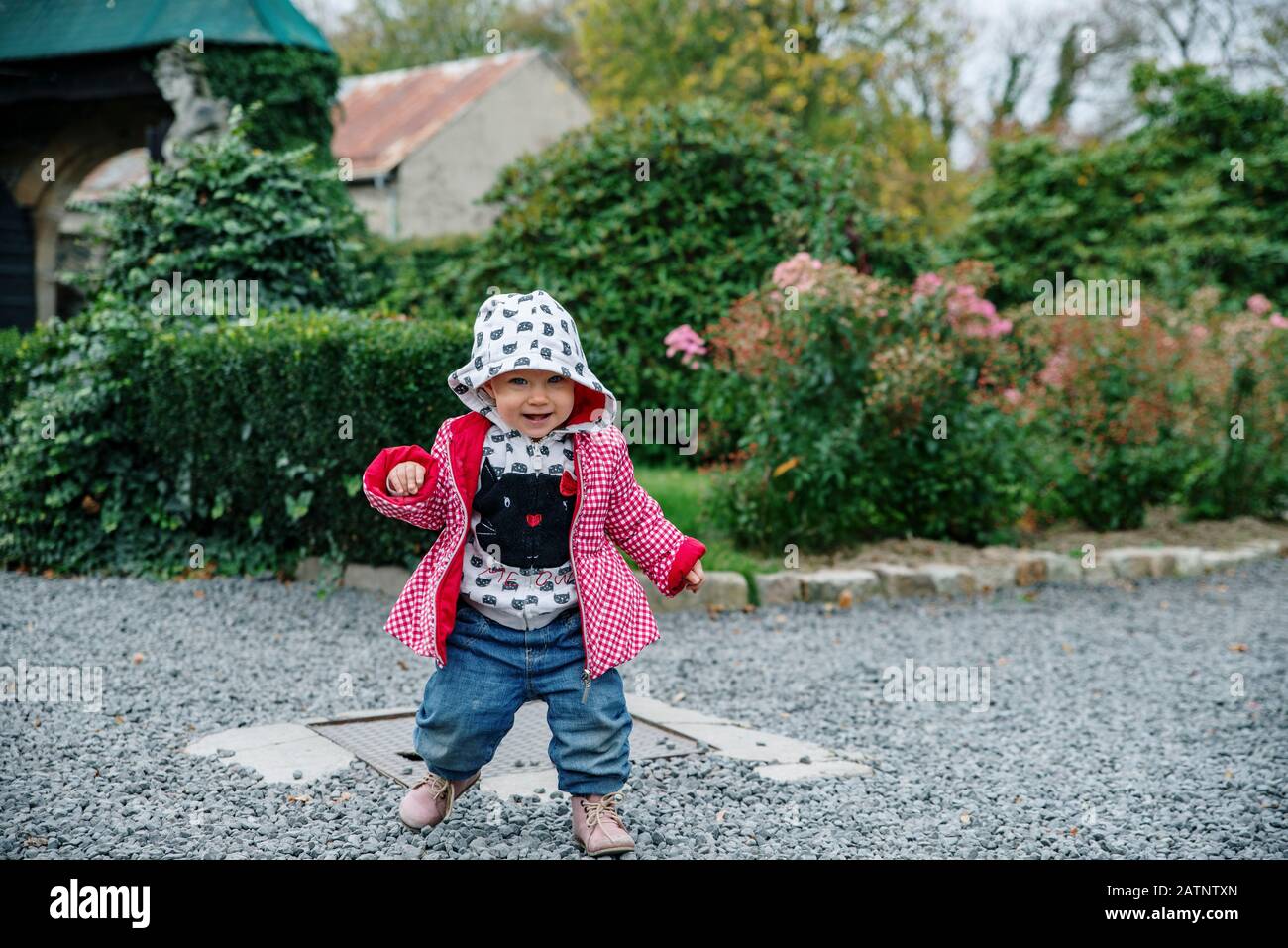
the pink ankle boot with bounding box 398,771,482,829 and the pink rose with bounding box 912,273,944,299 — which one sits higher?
the pink rose with bounding box 912,273,944,299

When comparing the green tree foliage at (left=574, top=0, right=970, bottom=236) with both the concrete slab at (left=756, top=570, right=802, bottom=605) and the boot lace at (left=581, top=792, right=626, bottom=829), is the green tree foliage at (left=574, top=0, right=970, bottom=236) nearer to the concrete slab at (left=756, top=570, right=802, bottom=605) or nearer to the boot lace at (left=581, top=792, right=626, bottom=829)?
the concrete slab at (left=756, top=570, right=802, bottom=605)

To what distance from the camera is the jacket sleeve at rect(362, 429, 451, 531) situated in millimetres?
2738

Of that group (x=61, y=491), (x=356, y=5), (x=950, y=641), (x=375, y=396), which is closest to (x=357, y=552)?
(x=375, y=396)

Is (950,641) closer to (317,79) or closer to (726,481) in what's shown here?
(726,481)

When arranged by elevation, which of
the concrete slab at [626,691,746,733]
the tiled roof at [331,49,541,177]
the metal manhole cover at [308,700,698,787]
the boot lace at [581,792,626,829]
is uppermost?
the tiled roof at [331,49,541,177]

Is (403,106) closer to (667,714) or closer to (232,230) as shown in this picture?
(232,230)

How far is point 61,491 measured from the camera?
258 inches

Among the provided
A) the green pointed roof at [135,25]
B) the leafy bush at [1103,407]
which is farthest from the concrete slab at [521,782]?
the green pointed roof at [135,25]

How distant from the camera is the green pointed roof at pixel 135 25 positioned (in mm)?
10188

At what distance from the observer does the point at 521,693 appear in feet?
9.43

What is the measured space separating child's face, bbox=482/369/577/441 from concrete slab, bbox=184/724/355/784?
53.0 inches

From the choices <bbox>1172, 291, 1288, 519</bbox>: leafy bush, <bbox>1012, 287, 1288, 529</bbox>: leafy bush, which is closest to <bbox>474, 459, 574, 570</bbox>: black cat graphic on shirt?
<bbox>1012, 287, 1288, 529</bbox>: leafy bush

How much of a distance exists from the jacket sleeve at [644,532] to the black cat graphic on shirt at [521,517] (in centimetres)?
17

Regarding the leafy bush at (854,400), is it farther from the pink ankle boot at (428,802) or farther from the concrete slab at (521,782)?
the pink ankle boot at (428,802)
